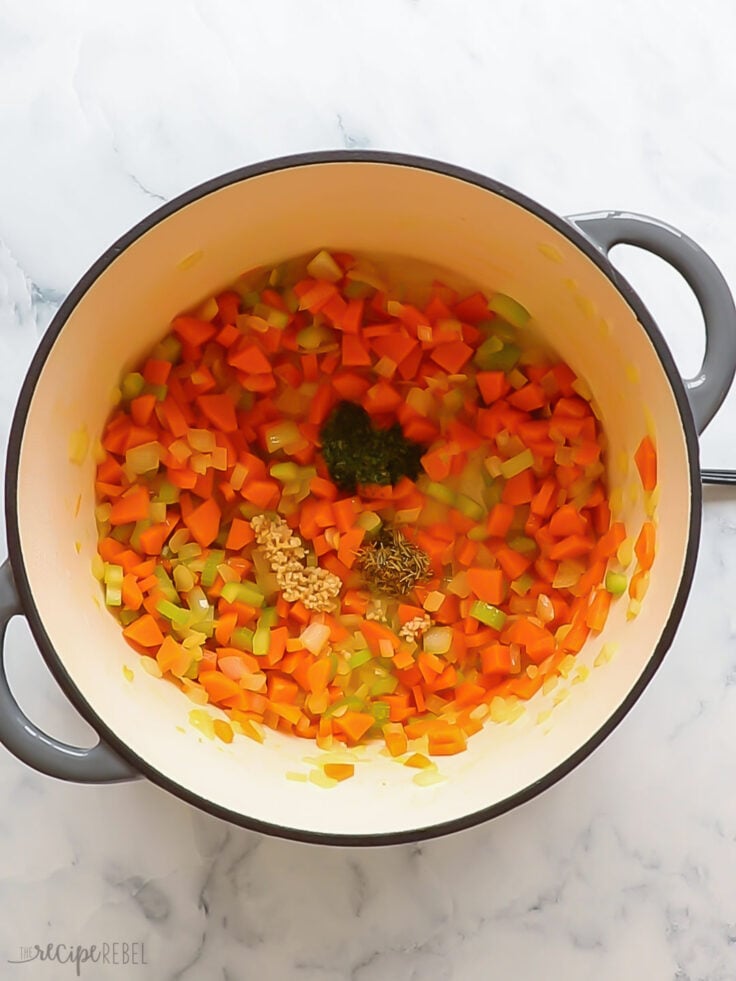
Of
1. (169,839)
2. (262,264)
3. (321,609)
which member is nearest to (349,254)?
(262,264)

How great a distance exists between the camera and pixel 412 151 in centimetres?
119

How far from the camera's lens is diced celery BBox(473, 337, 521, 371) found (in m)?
1.21

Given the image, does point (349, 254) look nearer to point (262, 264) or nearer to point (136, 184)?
point (262, 264)

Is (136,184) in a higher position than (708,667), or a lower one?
higher

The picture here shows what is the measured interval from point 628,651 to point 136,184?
0.71 meters

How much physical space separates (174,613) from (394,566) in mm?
245

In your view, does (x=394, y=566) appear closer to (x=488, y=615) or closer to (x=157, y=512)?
(x=488, y=615)

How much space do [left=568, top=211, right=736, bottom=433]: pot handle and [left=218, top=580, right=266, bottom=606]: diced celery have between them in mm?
516

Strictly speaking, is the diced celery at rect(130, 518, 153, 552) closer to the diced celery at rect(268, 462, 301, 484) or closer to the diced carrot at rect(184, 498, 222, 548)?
the diced carrot at rect(184, 498, 222, 548)

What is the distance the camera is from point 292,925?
1.19 metres

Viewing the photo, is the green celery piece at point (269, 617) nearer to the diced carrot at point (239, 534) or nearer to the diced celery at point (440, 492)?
the diced carrot at point (239, 534)

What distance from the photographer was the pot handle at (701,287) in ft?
3.14

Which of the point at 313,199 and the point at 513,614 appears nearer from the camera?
the point at 313,199

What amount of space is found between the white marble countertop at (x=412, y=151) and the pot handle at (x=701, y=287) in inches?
8.8
